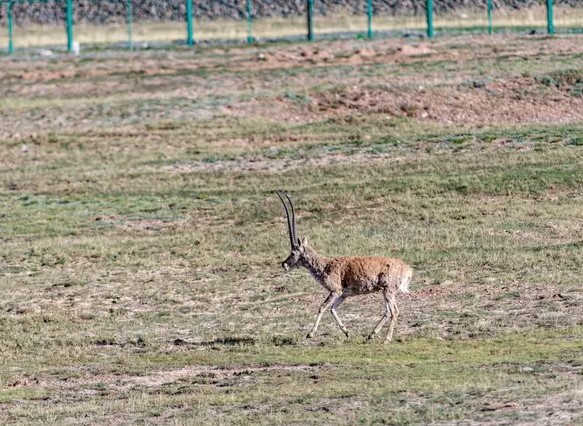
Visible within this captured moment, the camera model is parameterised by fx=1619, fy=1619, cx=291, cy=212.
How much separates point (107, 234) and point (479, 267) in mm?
8018

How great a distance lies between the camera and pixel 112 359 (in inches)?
748

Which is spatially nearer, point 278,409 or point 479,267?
point 278,409

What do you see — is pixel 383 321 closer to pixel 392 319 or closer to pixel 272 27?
pixel 392 319

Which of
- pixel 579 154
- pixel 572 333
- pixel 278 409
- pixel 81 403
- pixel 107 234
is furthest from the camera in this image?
pixel 579 154

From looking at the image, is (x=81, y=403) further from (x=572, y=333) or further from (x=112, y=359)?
(x=572, y=333)

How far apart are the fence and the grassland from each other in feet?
24.5

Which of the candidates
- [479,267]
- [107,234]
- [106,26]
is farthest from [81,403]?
[106,26]

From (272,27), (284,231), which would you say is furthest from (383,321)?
(272,27)

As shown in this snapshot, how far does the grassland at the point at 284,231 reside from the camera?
1670cm

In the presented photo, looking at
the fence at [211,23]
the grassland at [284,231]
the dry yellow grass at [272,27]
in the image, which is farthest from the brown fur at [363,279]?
the dry yellow grass at [272,27]

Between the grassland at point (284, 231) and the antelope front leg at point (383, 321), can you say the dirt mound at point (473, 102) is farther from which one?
the antelope front leg at point (383, 321)

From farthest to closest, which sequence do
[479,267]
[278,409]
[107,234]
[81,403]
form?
[107,234], [479,267], [81,403], [278,409]

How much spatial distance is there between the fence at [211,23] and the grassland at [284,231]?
294 inches

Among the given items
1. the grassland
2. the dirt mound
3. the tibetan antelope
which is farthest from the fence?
the tibetan antelope
